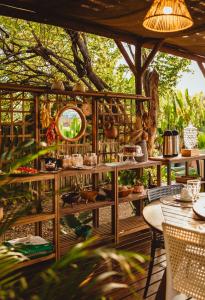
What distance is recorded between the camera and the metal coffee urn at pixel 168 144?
15.1 ft

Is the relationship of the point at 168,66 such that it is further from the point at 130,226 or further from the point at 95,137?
the point at 130,226

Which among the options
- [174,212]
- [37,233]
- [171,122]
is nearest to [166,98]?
[171,122]

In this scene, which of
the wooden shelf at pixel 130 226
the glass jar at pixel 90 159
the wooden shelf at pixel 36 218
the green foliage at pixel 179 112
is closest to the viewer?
the wooden shelf at pixel 36 218

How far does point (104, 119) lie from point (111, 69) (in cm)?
454

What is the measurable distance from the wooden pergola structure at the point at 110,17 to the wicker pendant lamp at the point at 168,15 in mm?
819

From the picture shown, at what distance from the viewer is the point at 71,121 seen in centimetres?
393

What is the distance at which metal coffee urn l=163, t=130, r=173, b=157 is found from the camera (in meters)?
4.61

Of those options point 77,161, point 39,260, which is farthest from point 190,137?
point 39,260

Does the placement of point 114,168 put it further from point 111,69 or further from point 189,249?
point 111,69

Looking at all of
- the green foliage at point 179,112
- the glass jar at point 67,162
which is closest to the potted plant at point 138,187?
the glass jar at point 67,162

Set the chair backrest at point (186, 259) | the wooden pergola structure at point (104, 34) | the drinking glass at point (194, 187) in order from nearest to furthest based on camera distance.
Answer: the chair backrest at point (186, 259)
the drinking glass at point (194, 187)
the wooden pergola structure at point (104, 34)

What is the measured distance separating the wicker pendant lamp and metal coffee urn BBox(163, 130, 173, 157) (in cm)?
201

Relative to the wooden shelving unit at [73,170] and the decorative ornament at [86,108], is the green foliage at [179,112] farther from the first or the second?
the decorative ornament at [86,108]

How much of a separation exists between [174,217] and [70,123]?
6.42 feet
